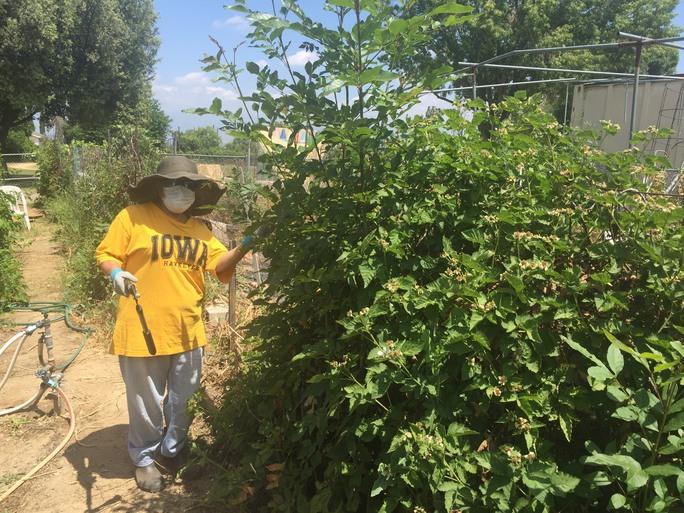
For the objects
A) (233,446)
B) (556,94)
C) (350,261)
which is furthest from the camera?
(556,94)

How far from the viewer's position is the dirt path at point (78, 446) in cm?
297

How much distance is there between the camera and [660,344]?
4.80ft

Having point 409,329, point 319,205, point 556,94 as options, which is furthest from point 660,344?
point 556,94

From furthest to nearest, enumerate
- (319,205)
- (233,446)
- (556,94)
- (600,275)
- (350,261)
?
(556,94), (233,446), (319,205), (350,261), (600,275)

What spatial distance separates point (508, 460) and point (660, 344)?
52 cm

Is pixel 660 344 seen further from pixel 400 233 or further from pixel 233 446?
pixel 233 446

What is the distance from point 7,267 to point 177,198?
3973 millimetres

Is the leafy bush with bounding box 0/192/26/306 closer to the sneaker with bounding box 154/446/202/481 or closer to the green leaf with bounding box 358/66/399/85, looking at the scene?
the sneaker with bounding box 154/446/202/481

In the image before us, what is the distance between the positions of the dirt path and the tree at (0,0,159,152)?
724 inches

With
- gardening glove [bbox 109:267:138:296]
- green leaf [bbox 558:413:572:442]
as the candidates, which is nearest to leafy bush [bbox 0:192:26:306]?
gardening glove [bbox 109:267:138:296]

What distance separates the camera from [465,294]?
160cm

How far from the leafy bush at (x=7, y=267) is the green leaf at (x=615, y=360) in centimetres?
590

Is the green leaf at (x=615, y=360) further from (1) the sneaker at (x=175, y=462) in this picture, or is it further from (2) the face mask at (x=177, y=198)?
(1) the sneaker at (x=175, y=462)

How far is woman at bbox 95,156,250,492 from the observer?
301 cm
